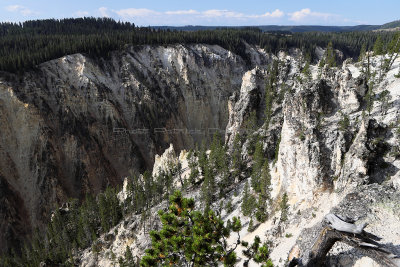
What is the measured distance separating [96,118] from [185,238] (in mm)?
80343

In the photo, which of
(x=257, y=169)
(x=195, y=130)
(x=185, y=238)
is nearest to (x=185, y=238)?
(x=185, y=238)

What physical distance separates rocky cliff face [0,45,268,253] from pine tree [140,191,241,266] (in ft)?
220

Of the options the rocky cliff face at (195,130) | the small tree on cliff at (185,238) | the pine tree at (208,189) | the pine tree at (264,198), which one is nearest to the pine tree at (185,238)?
the small tree on cliff at (185,238)

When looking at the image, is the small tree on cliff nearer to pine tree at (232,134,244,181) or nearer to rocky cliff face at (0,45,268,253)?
pine tree at (232,134,244,181)

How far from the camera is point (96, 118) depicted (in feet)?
286

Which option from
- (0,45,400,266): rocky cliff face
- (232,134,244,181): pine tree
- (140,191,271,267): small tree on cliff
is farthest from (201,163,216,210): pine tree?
(140,191,271,267): small tree on cliff

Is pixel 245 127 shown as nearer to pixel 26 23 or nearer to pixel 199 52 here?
pixel 199 52

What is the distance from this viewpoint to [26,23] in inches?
7323

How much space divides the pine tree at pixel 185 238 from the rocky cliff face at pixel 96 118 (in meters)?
67.1

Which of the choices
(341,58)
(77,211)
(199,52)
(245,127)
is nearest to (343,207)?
(245,127)

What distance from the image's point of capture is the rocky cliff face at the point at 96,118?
7150 centimetres

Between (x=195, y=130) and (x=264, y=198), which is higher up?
(x=264, y=198)

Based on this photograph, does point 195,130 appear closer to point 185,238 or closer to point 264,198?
point 264,198

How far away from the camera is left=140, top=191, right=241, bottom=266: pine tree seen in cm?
1455
